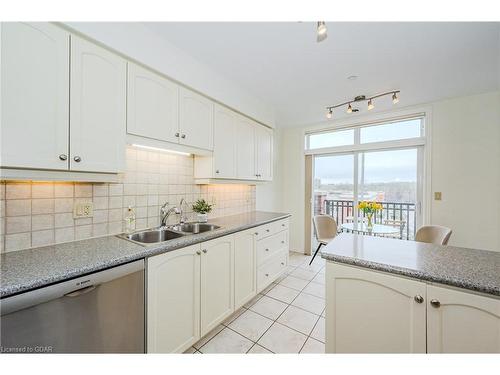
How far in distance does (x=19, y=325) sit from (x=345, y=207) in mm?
3883

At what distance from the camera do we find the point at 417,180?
9.45 ft

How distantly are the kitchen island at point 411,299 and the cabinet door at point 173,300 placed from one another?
36.9 inches

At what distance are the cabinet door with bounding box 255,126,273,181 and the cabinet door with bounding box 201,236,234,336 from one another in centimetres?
125

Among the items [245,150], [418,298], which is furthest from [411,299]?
[245,150]

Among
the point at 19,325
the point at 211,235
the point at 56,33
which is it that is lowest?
the point at 19,325

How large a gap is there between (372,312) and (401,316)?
0.40 feet

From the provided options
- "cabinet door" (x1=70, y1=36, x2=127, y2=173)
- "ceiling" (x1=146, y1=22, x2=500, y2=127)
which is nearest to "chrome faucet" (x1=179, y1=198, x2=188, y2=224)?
"cabinet door" (x1=70, y1=36, x2=127, y2=173)

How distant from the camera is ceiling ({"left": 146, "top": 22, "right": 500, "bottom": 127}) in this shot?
1474 mm

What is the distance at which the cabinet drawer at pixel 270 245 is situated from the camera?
2.26 meters

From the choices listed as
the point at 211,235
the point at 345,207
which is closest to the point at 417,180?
the point at 345,207

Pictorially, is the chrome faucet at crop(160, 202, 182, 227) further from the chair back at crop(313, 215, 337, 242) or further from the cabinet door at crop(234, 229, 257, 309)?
the chair back at crop(313, 215, 337, 242)

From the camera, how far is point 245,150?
2.51m
